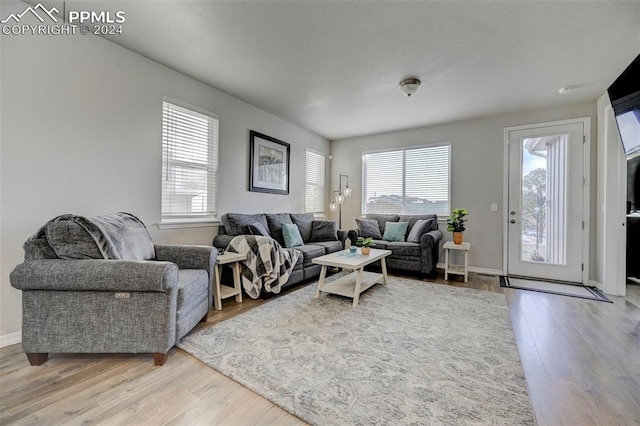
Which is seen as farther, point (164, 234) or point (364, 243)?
point (364, 243)

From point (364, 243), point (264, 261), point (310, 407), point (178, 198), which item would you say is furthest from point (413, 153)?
point (310, 407)

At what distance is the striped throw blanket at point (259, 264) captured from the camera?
2.96 metres

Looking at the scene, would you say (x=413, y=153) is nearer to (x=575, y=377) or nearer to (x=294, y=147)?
(x=294, y=147)

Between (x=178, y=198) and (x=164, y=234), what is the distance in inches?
17.6

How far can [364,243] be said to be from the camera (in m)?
3.32

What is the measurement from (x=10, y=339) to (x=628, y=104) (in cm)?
582

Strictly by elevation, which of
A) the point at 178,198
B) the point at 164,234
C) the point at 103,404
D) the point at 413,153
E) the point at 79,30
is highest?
the point at 79,30

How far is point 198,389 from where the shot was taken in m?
1.54

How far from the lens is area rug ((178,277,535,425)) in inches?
54.9

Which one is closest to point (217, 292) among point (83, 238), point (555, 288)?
point (83, 238)

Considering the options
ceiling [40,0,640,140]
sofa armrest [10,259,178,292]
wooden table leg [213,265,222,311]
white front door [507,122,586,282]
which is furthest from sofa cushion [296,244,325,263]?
white front door [507,122,586,282]

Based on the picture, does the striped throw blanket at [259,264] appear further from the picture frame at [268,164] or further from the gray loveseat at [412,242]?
the gray loveseat at [412,242]

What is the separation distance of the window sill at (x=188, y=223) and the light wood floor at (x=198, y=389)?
4.62 ft

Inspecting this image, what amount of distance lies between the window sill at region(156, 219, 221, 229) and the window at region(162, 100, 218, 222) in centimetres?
4
